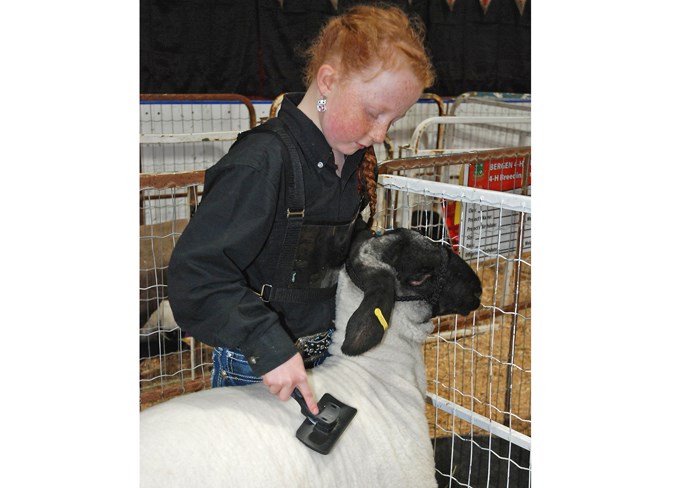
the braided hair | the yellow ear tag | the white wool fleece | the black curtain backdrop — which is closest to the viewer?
the white wool fleece

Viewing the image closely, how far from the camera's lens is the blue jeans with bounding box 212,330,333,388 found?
1.40m

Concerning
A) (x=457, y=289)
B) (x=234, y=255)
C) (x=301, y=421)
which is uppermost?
(x=234, y=255)

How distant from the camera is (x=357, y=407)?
54.6 inches

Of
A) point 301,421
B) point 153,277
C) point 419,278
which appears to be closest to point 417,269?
point 419,278

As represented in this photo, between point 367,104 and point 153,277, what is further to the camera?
point 153,277

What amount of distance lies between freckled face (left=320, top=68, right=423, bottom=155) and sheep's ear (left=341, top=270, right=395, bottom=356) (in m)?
0.34

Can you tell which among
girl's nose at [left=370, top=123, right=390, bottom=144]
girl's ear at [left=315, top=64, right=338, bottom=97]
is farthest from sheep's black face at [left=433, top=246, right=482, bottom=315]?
girl's ear at [left=315, top=64, right=338, bottom=97]

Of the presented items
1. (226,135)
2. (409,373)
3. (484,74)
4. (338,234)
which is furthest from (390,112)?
(484,74)

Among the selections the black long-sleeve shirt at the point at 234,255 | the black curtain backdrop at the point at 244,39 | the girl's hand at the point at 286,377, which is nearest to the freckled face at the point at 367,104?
the black long-sleeve shirt at the point at 234,255

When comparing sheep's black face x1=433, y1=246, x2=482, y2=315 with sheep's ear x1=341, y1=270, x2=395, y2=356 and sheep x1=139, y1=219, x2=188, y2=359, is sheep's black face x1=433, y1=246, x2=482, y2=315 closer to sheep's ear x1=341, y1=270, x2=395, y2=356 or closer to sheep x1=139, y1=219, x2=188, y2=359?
sheep's ear x1=341, y1=270, x2=395, y2=356

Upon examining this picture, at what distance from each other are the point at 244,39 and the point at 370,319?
409cm

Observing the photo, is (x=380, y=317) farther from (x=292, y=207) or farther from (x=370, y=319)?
(x=292, y=207)

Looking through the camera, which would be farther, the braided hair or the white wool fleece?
the braided hair

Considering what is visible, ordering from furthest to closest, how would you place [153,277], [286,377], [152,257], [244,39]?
[244,39]
[153,277]
[152,257]
[286,377]
